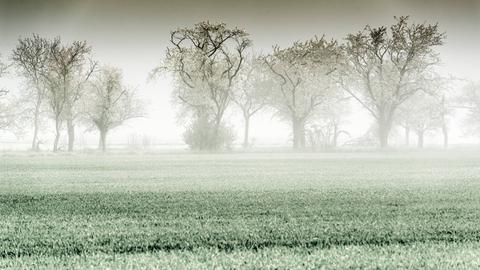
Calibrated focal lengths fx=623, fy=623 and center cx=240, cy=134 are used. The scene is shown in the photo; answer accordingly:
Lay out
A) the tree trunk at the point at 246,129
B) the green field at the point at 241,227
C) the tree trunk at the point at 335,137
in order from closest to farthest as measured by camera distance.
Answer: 1. the green field at the point at 241,227
2. the tree trunk at the point at 335,137
3. the tree trunk at the point at 246,129

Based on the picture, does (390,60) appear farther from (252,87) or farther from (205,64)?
(205,64)

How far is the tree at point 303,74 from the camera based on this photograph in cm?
5572

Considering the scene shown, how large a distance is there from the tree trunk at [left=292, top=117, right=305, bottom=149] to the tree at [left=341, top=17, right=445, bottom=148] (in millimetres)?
5511

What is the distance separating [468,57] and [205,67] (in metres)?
93.8

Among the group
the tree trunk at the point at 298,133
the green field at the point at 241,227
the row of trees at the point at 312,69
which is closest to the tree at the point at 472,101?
the row of trees at the point at 312,69

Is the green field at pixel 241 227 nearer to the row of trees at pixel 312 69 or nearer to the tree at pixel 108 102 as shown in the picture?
the row of trees at pixel 312 69

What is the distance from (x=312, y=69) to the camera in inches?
2206

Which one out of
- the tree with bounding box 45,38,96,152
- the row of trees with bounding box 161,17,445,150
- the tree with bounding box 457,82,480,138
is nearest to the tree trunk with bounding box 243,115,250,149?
the row of trees with bounding box 161,17,445,150

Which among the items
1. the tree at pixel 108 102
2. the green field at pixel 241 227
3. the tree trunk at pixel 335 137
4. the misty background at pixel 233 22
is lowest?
the green field at pixel 241 227

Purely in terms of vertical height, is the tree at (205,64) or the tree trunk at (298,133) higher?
the tree at (205,64)

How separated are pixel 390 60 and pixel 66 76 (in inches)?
1133

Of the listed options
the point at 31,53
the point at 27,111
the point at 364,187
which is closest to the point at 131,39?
the point at 27,111

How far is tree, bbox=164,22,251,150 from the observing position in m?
50.8

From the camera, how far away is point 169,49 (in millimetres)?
51281
